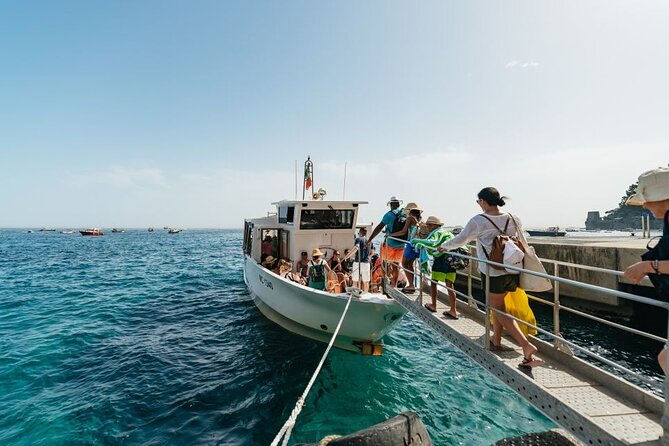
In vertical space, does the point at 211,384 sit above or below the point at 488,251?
below

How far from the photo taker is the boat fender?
4039 millimetres

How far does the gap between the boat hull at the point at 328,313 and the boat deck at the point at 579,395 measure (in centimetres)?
266

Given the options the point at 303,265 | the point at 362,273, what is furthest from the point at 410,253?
the point at 303,265

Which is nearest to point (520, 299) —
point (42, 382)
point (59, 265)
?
point (42, 382)

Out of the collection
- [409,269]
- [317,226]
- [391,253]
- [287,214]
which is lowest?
[409,269]

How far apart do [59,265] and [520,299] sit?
34956mm

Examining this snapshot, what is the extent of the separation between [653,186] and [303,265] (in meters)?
9.15

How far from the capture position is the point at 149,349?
9023 mm

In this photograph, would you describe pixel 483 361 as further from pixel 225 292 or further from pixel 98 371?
pixel 225 292

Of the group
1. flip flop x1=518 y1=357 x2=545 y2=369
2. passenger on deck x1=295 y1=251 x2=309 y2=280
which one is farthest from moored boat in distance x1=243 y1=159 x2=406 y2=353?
flip flop x1=518 y1=357 x2=545 y2=369

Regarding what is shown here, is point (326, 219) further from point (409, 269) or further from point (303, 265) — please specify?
point (409, 269)

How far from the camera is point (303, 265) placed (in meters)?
10.7

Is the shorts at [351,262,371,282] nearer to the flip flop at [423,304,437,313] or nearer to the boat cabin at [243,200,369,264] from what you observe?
the boat cabin at [243,200,369,264]

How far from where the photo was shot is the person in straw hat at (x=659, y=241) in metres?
2.26
